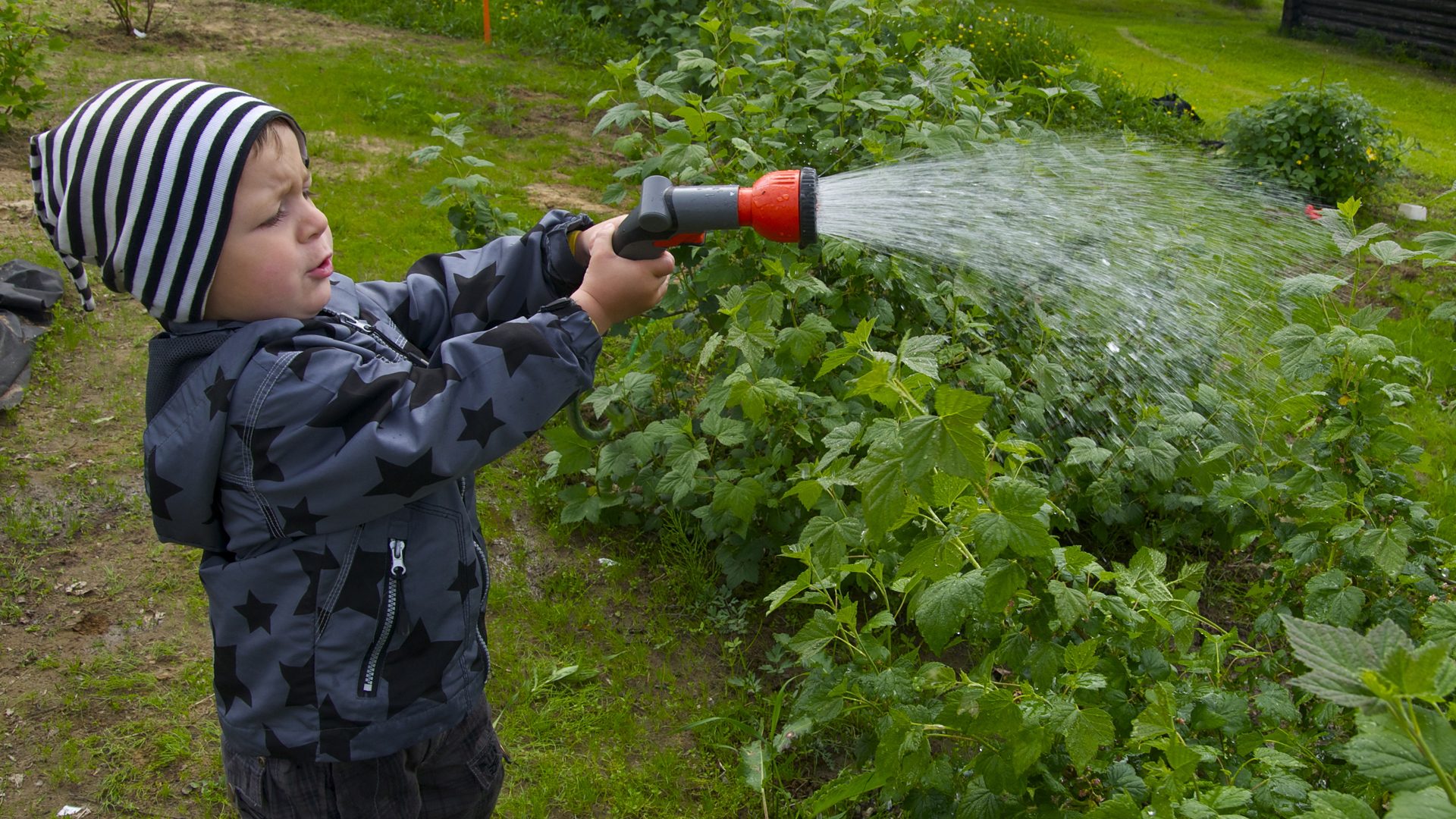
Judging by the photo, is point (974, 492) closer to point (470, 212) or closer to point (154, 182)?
point (154, 182)

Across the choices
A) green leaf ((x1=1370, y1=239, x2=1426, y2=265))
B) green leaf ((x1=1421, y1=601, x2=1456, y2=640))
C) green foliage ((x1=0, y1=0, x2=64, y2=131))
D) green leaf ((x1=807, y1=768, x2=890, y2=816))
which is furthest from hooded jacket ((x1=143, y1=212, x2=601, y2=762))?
green foliage ((x1=0, y1=0, x2=64, y2=131))

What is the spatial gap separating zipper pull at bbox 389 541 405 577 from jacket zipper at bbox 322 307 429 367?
29 centimetres

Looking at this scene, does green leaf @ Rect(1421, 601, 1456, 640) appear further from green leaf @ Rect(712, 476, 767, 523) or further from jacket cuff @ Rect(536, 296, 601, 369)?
green leaf @ Rect(712, 476, 767, 523)

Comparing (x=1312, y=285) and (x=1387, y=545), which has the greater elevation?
(x=1312, y=285)

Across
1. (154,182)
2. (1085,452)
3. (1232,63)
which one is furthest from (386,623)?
(1232,63)

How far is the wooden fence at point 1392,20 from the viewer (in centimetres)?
1208

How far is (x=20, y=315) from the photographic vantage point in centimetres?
405

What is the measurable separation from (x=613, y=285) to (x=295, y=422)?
0.53m

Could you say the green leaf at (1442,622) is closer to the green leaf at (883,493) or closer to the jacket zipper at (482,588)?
the green leaf at (883,493)

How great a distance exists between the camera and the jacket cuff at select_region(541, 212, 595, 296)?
2027 mm

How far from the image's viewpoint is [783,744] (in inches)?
101

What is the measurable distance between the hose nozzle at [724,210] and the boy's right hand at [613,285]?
0.06 ft

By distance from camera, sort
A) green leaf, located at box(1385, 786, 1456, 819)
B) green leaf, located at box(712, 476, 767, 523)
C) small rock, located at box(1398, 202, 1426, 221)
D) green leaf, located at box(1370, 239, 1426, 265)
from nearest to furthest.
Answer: green leaf, located at box(1385, 786, 1456, 819)
green leaf, located at box(1370, 239, 1426, 265)
green leaf, located at box(712, 476, 767, 523)
small rock, located at box(1398, 202, 1426, 221)

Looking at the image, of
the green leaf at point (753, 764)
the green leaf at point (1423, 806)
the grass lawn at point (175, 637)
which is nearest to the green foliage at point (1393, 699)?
the green leaf at point (1423, 806)
